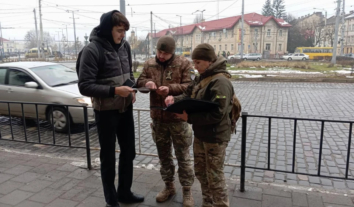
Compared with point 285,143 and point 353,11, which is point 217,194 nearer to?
point 285,143

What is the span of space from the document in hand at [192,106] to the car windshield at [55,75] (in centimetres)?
480

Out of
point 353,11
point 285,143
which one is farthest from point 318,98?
point 353,11

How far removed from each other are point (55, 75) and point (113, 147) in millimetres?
4684

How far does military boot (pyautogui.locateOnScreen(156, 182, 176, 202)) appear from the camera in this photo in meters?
3.10

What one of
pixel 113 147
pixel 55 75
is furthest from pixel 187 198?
pixel 55 75

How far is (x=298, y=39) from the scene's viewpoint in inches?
2591

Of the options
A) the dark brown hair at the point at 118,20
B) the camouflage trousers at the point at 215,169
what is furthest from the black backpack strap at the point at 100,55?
the camouflage trousers at the point at 215,169

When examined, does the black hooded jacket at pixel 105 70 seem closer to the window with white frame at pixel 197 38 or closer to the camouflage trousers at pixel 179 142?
the camouflage trousers at pixel 179 142

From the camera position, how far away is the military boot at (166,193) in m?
3.10

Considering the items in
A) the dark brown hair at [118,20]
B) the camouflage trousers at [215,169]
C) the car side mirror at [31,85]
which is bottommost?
the camouflage trousers at [215,169]

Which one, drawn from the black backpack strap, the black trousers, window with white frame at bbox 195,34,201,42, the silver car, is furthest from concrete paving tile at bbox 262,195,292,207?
window with white frame at bbox 195,34,201,42

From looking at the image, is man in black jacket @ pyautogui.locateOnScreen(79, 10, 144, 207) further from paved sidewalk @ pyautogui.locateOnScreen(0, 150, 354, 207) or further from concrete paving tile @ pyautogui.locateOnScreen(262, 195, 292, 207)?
concrete paving tile @ pyautogui.locateOnScreen(262, 195, 292, 207)

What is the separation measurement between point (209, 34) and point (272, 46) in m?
14.9

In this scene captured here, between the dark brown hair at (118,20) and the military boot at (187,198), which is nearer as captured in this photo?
the dark brown hair at (118,20)
